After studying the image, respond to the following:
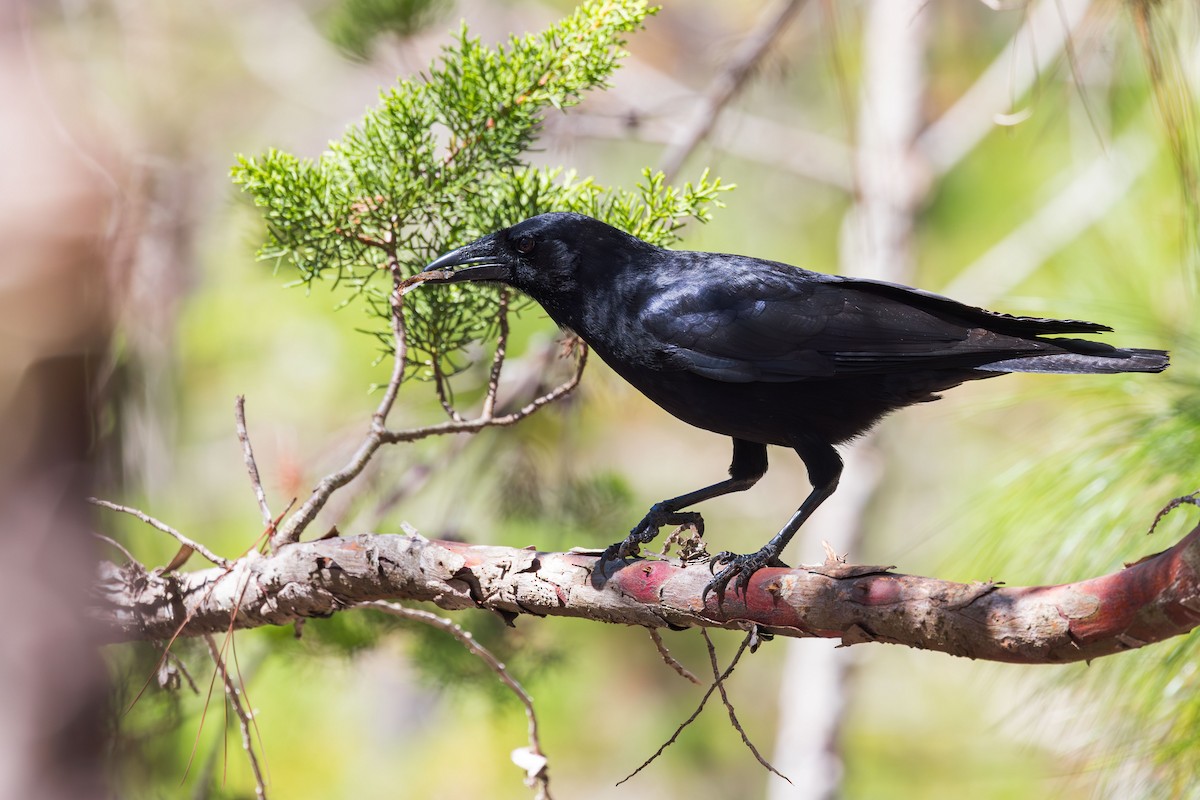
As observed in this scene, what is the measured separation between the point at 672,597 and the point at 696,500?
2.63 ft

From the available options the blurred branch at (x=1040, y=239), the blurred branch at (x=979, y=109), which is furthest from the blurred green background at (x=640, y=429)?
the blurred branch at (x=979, y=109)

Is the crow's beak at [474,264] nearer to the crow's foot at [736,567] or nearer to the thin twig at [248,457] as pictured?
the thin twig at [248,457]

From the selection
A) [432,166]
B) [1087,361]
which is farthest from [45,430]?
[1087,361]

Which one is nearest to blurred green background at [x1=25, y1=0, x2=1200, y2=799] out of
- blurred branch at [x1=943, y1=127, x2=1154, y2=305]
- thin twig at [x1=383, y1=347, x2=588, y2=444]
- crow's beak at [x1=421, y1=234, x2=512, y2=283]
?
blurred branch at [x1=943, y1=127, x2=1154, y2=305]

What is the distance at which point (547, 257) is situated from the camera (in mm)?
2764

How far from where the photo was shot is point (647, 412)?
920 centimetres

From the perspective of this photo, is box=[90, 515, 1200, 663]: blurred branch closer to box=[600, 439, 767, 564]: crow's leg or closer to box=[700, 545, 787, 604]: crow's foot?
box=[700, 545, 787, 604]: crow's foot

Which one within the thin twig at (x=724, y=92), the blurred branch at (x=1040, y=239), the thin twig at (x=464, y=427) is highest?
the blurred branch at (x=1040, y=239)

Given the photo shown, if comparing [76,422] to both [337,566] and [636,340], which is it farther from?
[636,340]

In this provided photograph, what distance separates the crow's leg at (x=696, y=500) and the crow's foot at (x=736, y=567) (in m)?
0.25

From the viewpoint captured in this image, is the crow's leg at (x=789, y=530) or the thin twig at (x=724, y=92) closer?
the crow's leg at (x=789, y=530)

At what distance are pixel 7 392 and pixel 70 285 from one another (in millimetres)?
158

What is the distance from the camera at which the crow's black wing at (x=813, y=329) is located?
2650 millimetres

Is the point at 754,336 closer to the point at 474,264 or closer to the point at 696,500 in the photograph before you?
the point at 696,500
